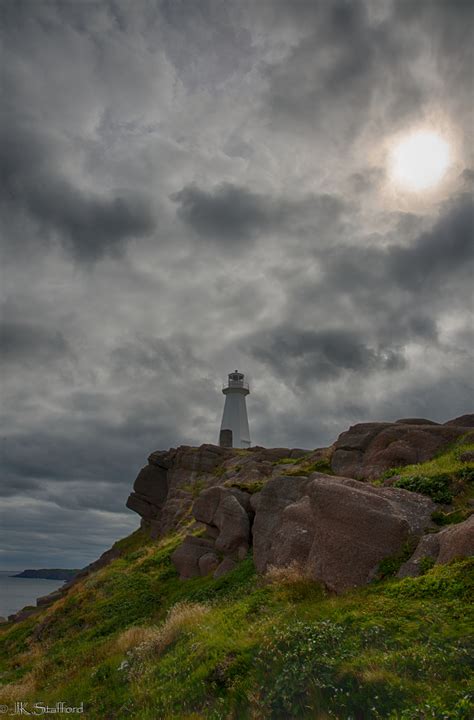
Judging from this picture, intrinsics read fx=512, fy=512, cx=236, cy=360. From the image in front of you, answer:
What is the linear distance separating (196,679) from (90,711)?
412 cm

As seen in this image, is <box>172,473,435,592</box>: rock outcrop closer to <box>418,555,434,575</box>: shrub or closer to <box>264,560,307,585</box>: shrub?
<box>264,560,307,585</box>: shrub

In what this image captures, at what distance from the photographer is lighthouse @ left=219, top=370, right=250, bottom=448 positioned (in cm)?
9481

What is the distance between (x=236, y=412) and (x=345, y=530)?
82053mm

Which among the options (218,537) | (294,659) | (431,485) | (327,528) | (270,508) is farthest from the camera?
(218,537)

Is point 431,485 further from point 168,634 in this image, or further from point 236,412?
point 236,412

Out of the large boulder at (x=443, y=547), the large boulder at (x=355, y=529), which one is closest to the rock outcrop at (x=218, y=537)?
the large boulder at (x=355, y=529)

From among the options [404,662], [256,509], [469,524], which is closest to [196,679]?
[404,662]

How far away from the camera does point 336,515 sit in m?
16.7

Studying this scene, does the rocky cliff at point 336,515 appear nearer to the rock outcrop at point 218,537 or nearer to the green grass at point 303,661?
the rock outcrop at point 218,537

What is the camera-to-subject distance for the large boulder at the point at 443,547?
43.5 feet

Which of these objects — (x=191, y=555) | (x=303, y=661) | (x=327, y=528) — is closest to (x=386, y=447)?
(x=191, y=555)

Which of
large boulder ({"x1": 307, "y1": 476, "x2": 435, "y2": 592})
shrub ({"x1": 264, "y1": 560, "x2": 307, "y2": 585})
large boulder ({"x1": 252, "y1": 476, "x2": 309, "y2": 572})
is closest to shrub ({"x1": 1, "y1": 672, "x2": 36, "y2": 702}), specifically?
large boulder ({"x1": 252, "y1": 476, "x2": 309, "y2": 572})

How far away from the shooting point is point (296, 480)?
958 inches

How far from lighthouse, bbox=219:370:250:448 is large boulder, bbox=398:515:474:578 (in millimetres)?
77015
